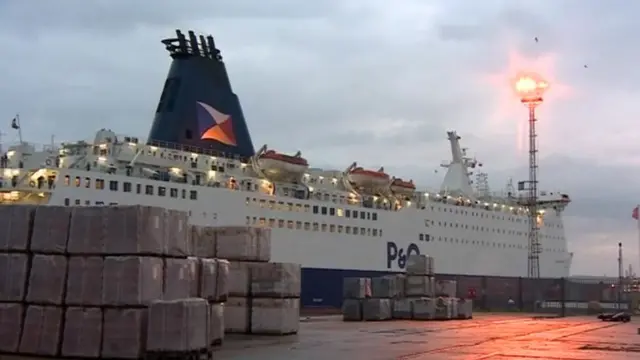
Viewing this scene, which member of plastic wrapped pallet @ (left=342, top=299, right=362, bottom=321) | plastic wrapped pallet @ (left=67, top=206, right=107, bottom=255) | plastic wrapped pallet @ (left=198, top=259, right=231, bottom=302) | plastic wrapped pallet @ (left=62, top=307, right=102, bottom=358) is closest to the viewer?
plastic wrapped pallet @ (left=62, top=307, right=102, bottom=358)

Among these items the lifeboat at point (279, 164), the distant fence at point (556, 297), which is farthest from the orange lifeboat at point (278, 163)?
the distant fence at point (556, 297)

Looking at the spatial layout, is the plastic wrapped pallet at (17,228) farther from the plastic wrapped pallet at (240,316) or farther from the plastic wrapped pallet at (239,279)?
the plastic wrapped pallet at (240,316)

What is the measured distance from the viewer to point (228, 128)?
44.8 meters

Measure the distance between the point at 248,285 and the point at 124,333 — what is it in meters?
7.34

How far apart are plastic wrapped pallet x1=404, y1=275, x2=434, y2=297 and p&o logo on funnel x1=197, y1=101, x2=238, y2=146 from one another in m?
16.5

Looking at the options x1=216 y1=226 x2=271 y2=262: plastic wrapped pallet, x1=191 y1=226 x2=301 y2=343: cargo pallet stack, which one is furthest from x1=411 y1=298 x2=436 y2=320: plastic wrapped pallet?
x1=216 y1=226 x2=271 y2=262: plastic wrapped pallet

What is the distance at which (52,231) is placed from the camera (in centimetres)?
1370

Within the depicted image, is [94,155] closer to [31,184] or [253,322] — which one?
[31,184]

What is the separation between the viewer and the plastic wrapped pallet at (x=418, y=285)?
31.3 m

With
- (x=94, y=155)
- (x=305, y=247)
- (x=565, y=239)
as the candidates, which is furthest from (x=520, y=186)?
(x=94, y=155)

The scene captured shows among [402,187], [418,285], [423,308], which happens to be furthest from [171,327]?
[402,187]

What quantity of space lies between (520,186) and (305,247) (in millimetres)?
27434

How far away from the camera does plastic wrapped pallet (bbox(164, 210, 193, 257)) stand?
13.8 m

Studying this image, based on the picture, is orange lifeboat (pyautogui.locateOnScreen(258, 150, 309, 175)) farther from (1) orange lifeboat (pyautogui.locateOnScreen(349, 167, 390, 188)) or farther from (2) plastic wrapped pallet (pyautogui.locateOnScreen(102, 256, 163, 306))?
(2) plastic wrapped pallet (pyautogui.locateOnScreen(102, 256, 163, 306))
